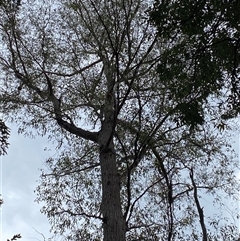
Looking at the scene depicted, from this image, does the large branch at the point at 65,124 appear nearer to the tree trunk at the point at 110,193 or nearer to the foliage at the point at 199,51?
the tree trunk at the point at 110,193

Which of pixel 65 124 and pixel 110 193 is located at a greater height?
pixel 65 124

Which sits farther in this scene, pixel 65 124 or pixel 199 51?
pixel 65 124

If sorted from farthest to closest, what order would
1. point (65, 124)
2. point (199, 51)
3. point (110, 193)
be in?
point (65, 124) → point (110, 193) → point (199, 51)

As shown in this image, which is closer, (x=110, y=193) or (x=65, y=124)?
(x=110, y=193)

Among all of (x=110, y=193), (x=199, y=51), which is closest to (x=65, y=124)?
(x=110, y=193)

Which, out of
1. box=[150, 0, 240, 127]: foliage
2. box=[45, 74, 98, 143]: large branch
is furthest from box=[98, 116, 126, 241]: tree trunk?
box=[150, 0, 240, 127]: foliage

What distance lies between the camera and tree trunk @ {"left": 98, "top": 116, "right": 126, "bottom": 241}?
5.07 metres

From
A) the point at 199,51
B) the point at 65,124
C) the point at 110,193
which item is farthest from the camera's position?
the point at 65,124

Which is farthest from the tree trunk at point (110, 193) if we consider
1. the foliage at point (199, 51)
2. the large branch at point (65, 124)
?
the foliage at point (199, 51)

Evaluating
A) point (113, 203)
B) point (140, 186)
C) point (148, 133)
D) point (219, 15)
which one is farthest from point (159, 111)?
point (219, 15)

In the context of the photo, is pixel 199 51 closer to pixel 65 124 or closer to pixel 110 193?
pixel 110 193

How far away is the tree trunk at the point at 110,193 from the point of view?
16.6 ft

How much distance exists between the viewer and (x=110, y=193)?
548cm

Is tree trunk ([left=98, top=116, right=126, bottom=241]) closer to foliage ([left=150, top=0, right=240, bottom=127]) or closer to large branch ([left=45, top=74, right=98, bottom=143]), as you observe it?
large branch ([left=45, top=74, right=98, bottom=143])
